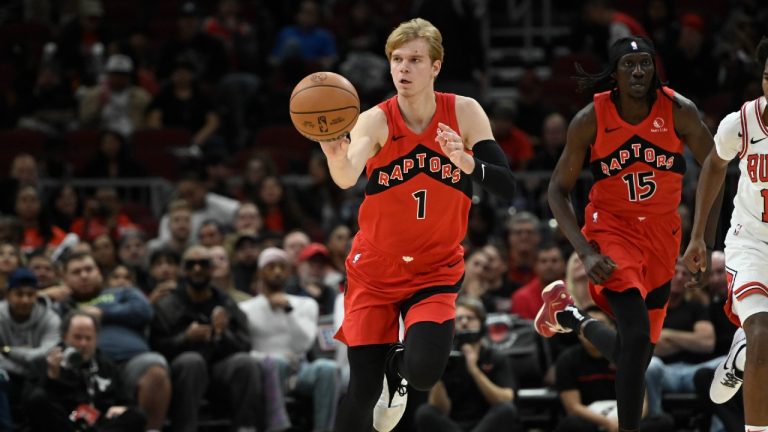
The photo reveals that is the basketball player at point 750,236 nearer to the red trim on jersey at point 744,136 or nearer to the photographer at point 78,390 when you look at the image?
the red trim on jersey at point 744,136

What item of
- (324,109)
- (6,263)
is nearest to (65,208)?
(6,263)

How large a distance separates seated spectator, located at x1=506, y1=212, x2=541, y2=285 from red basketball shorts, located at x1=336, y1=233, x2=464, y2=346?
516 centimetres

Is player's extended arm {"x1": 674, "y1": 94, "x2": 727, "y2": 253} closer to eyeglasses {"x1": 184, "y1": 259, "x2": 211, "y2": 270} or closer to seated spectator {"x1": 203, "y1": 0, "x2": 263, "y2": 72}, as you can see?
eyeglasses {"x1": 184, "y1": 259, "x2": 211, "y2": 270}

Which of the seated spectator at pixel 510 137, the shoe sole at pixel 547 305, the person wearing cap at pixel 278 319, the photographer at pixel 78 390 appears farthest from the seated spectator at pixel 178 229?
the shoe sole at pixel 547 305

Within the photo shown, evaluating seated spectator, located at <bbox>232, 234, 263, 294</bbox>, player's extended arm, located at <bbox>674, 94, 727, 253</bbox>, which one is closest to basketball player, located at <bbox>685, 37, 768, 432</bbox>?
player's extended arm, located at <bbox>674, 94, 727, 253</bbox>

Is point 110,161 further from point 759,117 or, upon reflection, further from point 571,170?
point 759,117

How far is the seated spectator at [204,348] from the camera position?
10297mm

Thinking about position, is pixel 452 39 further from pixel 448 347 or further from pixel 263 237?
pixel 448 347

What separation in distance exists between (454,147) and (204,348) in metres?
4.85

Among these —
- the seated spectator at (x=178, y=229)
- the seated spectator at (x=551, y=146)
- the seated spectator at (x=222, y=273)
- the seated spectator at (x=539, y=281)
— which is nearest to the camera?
the seated spectator at (x=539, y=281)

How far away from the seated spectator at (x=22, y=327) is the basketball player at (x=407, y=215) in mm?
4032

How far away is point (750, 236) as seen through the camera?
6875mm

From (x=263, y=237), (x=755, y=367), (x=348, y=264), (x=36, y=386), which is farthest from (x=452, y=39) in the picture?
(x=755, y=367)

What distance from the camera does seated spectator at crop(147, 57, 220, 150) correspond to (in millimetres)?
14977
